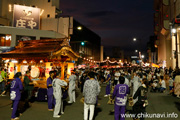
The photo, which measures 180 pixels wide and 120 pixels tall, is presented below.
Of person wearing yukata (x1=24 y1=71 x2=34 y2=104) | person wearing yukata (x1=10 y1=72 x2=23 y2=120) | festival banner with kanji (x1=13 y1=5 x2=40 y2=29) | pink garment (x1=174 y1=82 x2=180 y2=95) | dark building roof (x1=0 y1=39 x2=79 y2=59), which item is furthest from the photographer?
festival banner with kanji (x1=13 y1=5 x2=40 y2=29)

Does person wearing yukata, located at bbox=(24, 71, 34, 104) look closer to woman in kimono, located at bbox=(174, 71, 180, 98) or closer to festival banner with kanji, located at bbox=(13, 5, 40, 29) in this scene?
woman in kimono, located at bbox=(174, 71, 180, 98)

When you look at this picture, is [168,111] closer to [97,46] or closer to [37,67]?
[37,67]

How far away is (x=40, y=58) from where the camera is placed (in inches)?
477

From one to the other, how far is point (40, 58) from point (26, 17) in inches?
859

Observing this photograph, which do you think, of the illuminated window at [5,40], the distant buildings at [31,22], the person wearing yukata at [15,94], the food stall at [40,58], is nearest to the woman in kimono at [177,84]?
the food stall at [40,58]

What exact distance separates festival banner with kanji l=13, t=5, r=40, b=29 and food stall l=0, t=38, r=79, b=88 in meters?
17.7

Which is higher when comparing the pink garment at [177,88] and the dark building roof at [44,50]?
the dark building roof at [44,50]

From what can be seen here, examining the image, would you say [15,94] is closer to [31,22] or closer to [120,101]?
[120,101]

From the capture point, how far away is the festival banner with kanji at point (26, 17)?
2980 centimetres

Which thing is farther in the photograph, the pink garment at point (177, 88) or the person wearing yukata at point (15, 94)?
the pink garment at point (177, 88)

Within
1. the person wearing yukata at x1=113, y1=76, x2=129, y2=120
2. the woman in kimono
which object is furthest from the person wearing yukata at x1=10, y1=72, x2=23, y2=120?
the woman in kimono

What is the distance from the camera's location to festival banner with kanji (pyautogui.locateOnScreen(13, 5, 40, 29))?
97.8 ft

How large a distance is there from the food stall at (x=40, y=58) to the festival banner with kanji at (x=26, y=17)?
17.7 metres

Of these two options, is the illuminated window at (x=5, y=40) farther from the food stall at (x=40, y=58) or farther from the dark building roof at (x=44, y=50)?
the dark building roof at (x=44, y=50)
